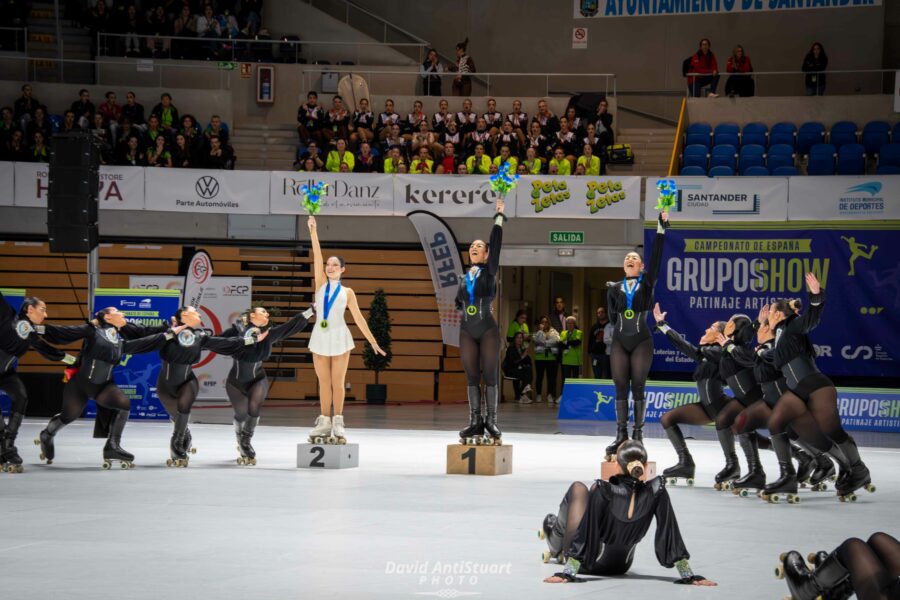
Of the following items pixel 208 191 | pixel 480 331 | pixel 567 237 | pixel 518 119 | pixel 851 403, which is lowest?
pixel 851 403

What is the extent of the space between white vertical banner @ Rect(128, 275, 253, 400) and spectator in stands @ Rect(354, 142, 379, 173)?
3349 mm

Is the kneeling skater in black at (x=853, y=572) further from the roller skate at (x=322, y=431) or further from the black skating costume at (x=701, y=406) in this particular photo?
the roller skate at (x=322, y=431)

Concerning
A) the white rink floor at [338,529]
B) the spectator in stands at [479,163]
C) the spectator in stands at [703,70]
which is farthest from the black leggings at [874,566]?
the spectator in stands at [703,70]

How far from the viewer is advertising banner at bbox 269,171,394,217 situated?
23.6 meters

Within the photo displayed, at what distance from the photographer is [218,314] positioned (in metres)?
22.7

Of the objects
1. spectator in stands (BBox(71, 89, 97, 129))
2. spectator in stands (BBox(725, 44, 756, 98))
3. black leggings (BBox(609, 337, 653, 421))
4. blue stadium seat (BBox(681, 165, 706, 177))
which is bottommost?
black leggings (BBox(609, 337, 653, 421))

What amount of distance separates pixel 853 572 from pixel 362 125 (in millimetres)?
20742

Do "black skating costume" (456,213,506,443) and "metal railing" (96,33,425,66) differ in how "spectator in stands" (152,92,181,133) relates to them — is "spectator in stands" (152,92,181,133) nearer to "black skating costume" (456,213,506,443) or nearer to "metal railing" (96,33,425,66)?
"metal railing" (96,33,425,66)

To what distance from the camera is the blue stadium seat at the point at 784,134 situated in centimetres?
2400

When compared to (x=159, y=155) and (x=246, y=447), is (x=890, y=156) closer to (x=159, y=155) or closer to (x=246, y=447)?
(x=159, y=155)

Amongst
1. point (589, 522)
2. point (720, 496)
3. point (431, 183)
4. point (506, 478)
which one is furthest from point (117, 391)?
point (431, 183)

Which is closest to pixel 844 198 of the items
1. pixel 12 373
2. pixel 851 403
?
pixel 851 403

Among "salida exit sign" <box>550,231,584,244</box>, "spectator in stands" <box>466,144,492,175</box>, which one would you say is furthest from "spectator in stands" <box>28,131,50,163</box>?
"salida exit sign" <box>550,231,584,244</box>

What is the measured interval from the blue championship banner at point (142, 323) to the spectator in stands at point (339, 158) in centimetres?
565
